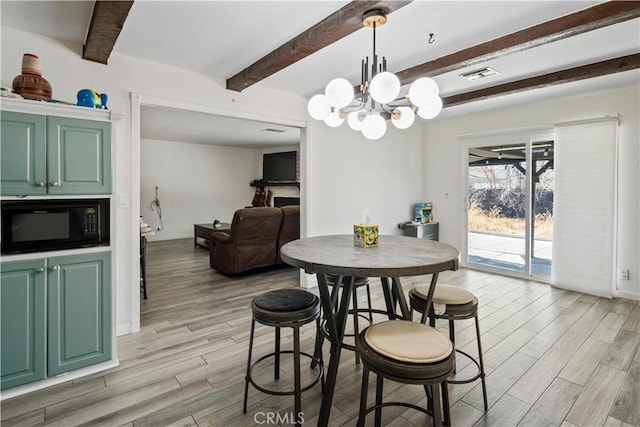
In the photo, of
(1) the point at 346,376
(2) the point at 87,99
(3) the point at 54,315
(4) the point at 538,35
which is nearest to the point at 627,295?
(4) the point at 538,35

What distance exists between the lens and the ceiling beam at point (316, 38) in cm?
192

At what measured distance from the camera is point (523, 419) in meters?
1.84

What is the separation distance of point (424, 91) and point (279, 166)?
22.9ft

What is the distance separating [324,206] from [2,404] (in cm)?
334

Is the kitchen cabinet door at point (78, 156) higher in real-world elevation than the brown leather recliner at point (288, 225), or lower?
higher

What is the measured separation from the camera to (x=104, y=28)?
2.19 m

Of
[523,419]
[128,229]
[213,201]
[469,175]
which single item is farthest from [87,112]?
[213,201]

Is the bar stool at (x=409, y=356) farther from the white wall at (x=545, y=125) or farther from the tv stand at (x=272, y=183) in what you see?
the tv stand at (x=272, y=183)

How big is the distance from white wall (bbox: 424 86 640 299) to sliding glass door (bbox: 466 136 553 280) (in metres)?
0.23

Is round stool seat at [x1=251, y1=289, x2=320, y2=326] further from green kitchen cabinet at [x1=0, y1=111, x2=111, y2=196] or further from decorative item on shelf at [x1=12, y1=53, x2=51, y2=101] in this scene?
decorative item on shelf at [x1=12, y1=53, x2=51, y2=101]

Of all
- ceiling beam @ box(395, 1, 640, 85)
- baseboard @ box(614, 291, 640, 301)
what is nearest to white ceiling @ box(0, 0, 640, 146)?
ceiling beam @ box(395, 1, 640, 85)

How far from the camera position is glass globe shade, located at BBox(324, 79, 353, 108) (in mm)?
2053

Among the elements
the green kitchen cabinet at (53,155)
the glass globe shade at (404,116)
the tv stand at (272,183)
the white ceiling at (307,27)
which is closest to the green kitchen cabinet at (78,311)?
the green kitchen cabinet at (53,155)

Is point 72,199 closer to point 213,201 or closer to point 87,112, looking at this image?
point 87,112
